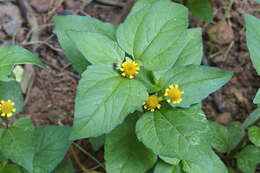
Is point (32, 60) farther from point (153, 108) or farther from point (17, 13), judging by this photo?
point (17, 13)

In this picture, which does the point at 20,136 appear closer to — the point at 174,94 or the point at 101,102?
the point at 101,102

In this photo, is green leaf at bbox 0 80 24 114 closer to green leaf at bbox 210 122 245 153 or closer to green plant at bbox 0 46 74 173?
green plant at bbox 0 46 74 173

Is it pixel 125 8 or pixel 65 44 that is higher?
pixel 65 44

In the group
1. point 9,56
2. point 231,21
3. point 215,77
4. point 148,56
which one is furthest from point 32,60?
point 231,21

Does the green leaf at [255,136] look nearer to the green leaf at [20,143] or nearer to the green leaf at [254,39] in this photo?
the green leaf at [254,39]

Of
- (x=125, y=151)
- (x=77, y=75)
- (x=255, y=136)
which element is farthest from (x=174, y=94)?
(x=77, y=75)

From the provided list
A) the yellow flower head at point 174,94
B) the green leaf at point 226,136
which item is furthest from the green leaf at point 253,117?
the yellow flower head at point 174,94

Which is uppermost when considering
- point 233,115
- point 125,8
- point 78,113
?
point 78,113

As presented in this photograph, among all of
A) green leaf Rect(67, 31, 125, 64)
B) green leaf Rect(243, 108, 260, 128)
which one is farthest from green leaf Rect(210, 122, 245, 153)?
green leaf Rect(67, 31, 125, 64)
